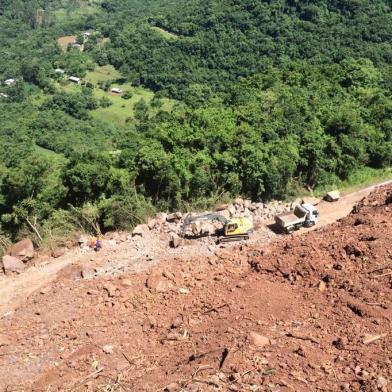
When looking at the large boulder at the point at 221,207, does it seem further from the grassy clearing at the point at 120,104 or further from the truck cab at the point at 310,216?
the grassy clearing at the point at 120,104

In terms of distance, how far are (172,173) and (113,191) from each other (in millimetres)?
3434

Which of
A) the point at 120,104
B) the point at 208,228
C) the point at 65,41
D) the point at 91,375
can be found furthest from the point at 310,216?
the point at 65,41

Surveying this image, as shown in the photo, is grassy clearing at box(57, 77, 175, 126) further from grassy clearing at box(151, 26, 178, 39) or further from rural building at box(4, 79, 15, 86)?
grassy clearing at box(151, 26, 178, 39)

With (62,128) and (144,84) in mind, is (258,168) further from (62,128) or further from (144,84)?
(144,84)

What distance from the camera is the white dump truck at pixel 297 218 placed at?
24297 millimetres

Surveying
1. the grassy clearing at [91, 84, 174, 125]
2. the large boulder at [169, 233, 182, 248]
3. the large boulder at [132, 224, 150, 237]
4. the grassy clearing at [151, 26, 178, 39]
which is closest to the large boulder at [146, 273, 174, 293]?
the large boulder at [169, 233, 182, 248]

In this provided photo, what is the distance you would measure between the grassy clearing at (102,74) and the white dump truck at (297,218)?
83294 millimetres

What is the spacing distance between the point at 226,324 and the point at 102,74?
9803cm

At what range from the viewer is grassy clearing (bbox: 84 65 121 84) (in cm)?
10212

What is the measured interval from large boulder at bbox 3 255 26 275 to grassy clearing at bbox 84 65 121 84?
83380 millimetres

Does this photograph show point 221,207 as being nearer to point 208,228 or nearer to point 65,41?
point 208,228

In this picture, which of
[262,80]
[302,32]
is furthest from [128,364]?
[302,32]

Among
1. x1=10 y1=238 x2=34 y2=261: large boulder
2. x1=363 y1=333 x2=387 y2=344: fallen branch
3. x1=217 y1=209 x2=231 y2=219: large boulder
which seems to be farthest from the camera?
x1=217 y1=209 x2=231 y2=219: large boulder

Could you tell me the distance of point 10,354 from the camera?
1513 cm
